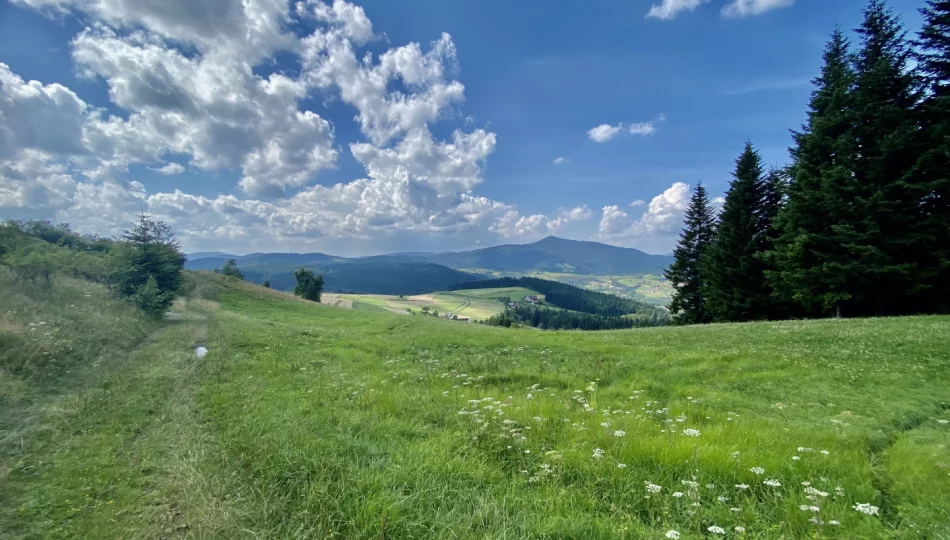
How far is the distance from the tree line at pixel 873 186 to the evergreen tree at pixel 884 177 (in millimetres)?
63

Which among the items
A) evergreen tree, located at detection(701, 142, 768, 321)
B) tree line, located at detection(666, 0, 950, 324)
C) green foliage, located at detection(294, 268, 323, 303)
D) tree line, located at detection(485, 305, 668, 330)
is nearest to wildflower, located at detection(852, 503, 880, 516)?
tree line, located at detection(666, 0, 950, 324)

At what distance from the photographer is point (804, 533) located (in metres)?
4.12

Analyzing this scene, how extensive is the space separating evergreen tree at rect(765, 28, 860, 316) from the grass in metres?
16.9

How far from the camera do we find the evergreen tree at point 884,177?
23.9 m

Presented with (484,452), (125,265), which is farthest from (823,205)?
(125,265)

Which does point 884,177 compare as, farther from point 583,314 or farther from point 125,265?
point 583,314

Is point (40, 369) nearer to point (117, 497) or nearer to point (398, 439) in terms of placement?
point (117, 497)

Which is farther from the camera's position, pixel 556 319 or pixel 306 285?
pixel 556 319

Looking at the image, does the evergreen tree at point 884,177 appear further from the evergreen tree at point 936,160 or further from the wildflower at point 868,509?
the wildflower at point 868,509

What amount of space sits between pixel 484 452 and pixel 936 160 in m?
34.6

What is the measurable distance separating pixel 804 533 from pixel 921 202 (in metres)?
32.9

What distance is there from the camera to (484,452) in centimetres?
622


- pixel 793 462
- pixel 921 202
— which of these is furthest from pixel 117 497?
pixel 921 202

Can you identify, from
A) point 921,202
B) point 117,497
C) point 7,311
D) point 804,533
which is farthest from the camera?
point 921,202
